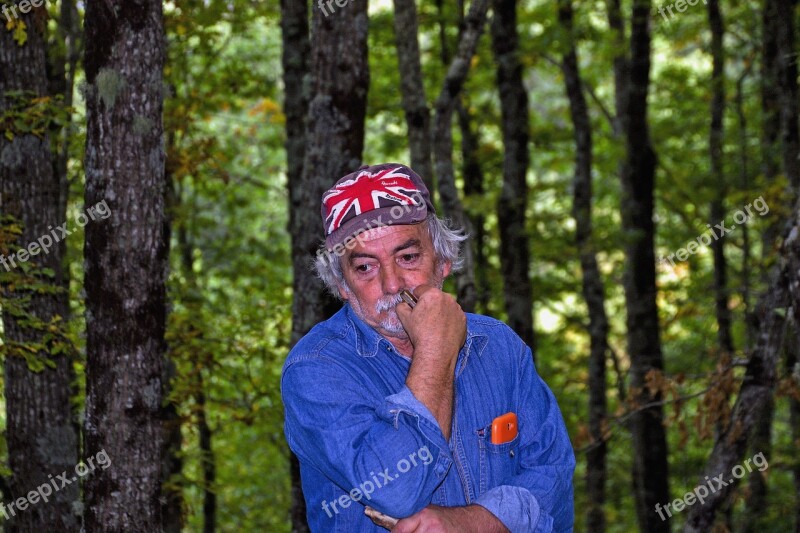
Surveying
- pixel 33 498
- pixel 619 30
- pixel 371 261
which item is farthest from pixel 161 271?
pixel 619 30

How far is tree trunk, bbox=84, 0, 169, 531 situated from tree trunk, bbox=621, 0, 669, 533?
28.2 ft

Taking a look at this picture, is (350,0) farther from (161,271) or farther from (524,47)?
(524,47)

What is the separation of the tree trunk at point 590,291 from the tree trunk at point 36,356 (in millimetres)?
8465

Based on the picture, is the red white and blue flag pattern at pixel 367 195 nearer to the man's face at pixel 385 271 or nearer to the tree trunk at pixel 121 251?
the man's face at pixel 385 271

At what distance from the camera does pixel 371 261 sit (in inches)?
121

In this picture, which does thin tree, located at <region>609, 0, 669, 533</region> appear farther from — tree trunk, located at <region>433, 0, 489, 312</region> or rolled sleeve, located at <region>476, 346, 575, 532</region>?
rolled sleeve, located at <region>476, 346, 575, 532</region>

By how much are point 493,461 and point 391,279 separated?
69cm

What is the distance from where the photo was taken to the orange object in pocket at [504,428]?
296cm

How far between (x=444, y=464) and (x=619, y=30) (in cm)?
1391

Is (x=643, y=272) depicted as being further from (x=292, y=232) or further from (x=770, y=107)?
(x=292, y=232)

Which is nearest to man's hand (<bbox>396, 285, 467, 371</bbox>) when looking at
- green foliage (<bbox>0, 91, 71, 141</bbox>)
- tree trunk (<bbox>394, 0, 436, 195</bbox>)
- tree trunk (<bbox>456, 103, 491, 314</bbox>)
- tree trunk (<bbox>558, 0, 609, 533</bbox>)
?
green foliage (<bbox>0, 91, 71, 141</bbox>)

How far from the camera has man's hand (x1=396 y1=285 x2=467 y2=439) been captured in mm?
2645

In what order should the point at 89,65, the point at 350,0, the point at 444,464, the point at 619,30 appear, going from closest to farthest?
the point at 444,464 → the point at 89,65 → the point at 350,0 → the point at 619,30

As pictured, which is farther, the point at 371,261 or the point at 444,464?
the point at 371,261
